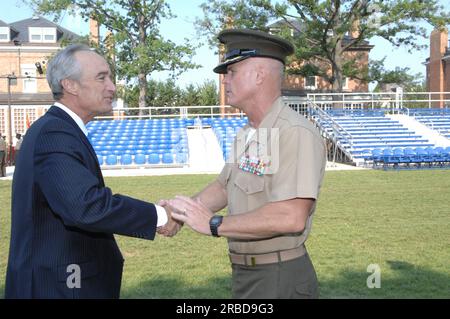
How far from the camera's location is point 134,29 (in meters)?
40.3

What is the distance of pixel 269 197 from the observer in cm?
271

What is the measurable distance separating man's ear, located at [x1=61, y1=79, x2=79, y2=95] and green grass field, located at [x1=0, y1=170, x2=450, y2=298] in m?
3.38

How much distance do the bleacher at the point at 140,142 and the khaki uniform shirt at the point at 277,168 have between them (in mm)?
22963

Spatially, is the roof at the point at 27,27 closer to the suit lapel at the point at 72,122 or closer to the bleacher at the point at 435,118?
the bleacher at the point at 435,118

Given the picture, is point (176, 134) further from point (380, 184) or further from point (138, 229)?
point (138, 229)

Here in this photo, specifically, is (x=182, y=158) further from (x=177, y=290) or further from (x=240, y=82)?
(x=240, y=82)

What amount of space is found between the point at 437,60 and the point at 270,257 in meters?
54.7

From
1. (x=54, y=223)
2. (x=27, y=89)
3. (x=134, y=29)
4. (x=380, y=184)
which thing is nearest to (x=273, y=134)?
(x=54, y=223)

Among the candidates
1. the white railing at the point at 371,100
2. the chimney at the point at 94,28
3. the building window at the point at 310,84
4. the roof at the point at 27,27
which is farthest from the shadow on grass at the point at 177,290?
the building window at the point at 310,84

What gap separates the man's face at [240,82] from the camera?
9.36 feet

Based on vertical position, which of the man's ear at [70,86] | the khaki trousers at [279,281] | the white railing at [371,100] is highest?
the white railing at [371,100]

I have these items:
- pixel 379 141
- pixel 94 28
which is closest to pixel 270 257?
pixel 379 141

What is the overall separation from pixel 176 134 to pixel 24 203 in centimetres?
2735

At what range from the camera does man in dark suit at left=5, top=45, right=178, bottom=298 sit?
2.50m
